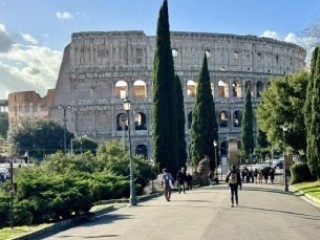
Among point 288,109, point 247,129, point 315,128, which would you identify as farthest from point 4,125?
point 315,128

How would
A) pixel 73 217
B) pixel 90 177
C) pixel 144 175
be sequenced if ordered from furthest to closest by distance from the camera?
pixel 144 175
pixel 90 177
pixel 73 217

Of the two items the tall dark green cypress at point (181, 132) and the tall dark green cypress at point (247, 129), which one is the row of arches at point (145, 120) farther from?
the tall dark green cypress at point (181, 132)

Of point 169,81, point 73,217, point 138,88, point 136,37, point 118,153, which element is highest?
point 136,37

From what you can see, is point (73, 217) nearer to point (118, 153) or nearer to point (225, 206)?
point (225, 206)

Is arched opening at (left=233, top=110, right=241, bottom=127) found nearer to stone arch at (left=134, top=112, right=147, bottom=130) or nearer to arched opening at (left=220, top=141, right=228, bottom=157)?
arched opening at (left=220, top=141, right=228, bottom=157)

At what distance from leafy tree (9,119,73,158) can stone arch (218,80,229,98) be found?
24.7 metres

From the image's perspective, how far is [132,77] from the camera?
88.0 m

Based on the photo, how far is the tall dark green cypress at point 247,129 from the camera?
76.6 meters

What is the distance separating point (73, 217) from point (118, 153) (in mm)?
20860

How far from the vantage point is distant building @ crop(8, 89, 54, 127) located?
386 ft

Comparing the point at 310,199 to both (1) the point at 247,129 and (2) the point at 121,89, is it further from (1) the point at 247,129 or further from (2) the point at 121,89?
(2) the point at 121,89

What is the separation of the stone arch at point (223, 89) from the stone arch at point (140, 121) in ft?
42.9

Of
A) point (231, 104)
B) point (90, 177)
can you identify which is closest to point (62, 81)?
point (231, 104)

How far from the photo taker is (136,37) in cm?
8856
